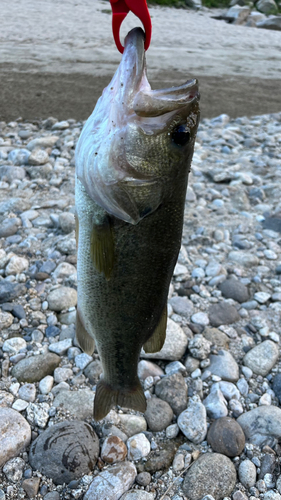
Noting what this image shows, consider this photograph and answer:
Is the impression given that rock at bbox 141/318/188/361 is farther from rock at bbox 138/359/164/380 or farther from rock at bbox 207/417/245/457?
rock at bbox 207/417/245/457

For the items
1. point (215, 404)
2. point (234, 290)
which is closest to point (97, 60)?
point (234, 290)

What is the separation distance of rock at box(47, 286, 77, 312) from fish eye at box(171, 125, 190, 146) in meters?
2.09

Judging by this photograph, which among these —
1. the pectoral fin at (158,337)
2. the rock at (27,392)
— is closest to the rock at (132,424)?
the rock at (27,392)

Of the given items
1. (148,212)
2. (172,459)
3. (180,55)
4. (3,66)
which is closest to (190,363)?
(172,459)

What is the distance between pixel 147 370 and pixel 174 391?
25cm

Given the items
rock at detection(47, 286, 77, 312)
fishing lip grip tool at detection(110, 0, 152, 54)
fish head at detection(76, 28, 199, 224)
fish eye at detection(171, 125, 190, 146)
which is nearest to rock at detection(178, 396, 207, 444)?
rock at detection(47, 286, 77, 312)

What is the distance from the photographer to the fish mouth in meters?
1.77

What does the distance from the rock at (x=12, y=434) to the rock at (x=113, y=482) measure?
0.48m

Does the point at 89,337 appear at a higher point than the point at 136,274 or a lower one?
lower

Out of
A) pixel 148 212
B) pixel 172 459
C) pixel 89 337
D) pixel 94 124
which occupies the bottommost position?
pixel 172 459

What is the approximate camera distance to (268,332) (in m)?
3.66

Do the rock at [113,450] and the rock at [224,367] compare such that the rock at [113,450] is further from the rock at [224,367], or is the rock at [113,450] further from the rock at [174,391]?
the rock at [224,367]

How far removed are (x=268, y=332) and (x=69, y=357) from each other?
5.35 feet

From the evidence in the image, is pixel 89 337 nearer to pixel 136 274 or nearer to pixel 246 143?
pixel 136 274
